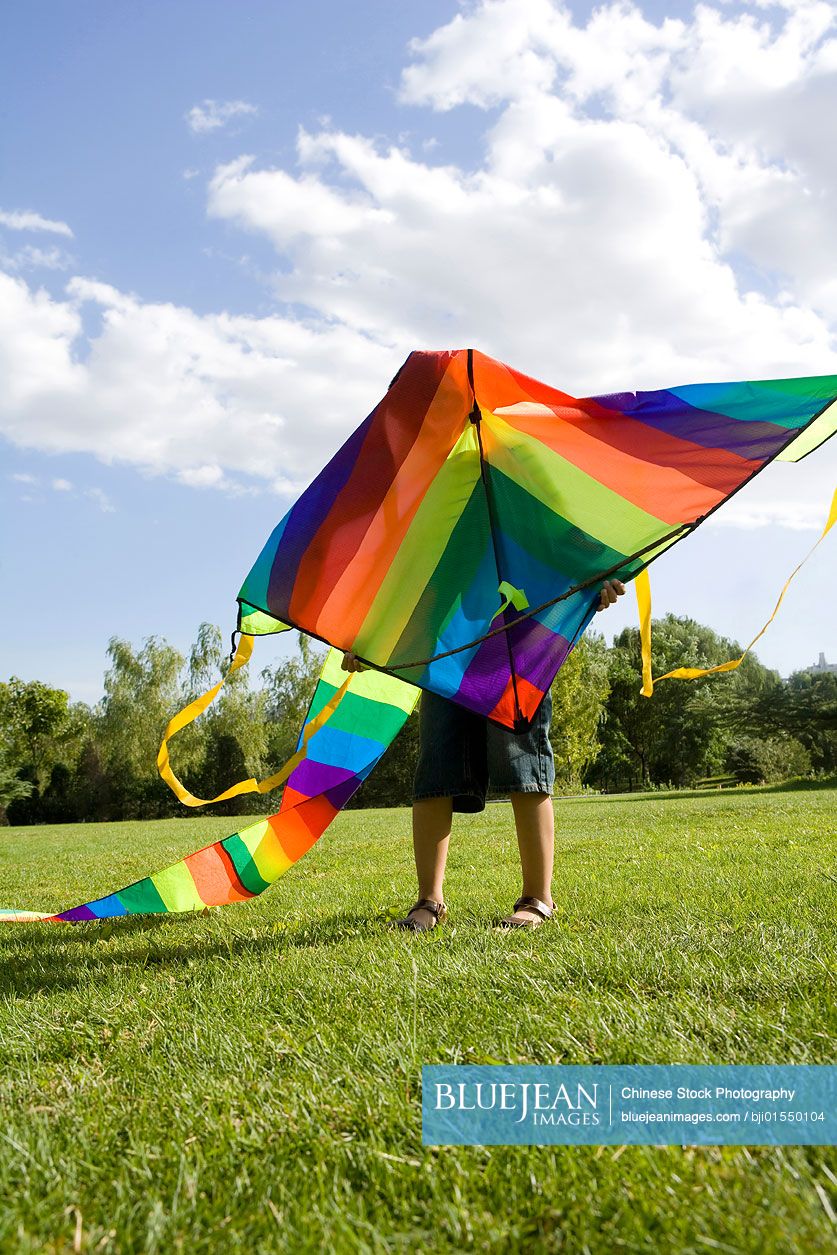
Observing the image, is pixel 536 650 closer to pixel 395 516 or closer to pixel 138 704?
pixel 395 516

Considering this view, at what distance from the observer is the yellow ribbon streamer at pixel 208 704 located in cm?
391

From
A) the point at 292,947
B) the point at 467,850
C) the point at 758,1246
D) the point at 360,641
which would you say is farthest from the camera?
the point at 467,850

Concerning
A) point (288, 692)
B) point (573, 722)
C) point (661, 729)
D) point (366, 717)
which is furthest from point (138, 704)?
point (366, 717)

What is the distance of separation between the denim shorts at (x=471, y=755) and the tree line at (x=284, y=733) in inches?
997

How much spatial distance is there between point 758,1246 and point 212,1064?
129 centimetres

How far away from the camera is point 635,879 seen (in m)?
4.48

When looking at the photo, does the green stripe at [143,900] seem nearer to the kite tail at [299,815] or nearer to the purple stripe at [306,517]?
the kite tail at [299,815]

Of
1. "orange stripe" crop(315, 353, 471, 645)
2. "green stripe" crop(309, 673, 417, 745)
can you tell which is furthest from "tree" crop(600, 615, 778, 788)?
"orange stripe" crop(315, 353, 471, 645)

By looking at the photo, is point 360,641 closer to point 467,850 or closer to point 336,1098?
point 336,1098

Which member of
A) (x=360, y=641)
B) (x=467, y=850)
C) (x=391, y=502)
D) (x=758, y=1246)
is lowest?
(x=467, y=850)

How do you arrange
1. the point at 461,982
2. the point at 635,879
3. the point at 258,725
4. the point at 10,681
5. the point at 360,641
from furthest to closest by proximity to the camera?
the point at 10,681 < the point at 258,725 < the point at 635,879 < the point at 360,641 < the point at 461,982

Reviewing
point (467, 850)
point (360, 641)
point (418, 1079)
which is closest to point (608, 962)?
point (418, 1079)

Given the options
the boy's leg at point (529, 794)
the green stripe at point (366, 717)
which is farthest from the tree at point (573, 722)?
the boy's leg at point (529, 794)

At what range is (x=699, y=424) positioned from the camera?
3.32 metres
